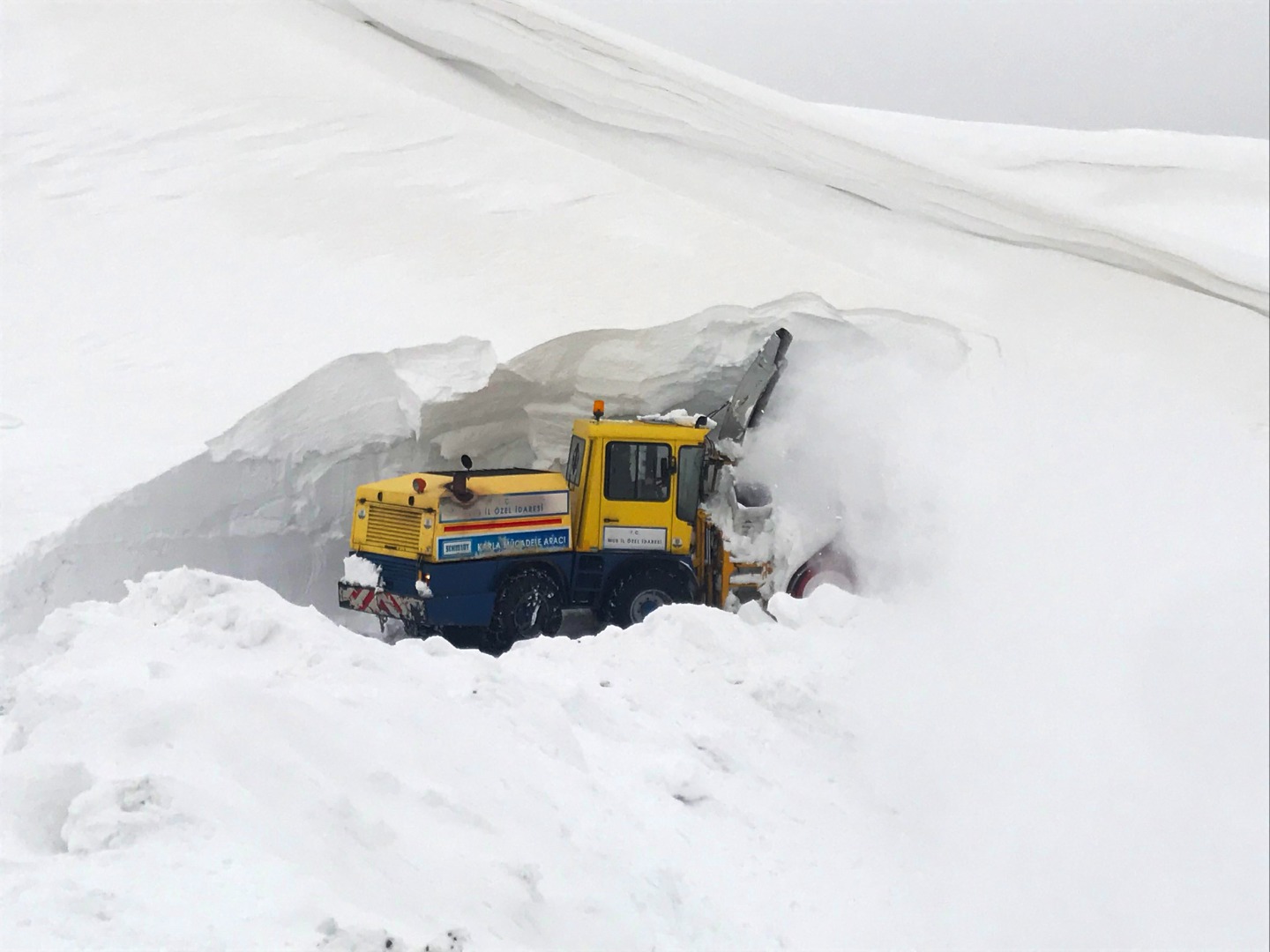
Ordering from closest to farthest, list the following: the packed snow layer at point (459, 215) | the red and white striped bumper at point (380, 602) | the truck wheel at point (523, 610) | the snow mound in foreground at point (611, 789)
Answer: the snow mound in foreground at point (611, 789) < the red and white striped bumper at point (380, 602) < the truck wheel at point (523, 610) < the packed snow layer at point (459, 215)

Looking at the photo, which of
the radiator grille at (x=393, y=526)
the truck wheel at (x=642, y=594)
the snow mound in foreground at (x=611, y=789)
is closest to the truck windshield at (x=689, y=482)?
the truck wheel at (x=642, y=594)

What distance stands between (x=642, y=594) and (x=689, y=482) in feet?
2.83

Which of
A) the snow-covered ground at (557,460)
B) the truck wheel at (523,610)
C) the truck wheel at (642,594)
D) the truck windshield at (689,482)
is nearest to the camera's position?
the snow-covered ground at (557,460)

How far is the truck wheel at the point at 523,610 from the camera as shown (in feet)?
23.6

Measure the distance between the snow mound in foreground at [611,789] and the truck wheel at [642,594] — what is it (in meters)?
1.85

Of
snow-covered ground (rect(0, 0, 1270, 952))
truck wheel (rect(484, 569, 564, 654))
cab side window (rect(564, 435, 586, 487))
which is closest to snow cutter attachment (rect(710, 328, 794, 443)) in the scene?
snow-covered ground (rect(0, 0, 1270, 952))

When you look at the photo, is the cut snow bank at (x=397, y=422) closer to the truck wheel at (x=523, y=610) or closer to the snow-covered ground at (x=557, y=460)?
the snow-covered ground at (x=557, y=460)

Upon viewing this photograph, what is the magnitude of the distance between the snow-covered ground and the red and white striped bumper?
1.20 meters

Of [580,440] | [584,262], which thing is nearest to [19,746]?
[580,440]

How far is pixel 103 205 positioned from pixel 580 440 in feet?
20.5

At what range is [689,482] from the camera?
25.5 feet

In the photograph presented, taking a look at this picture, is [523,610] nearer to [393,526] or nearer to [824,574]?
[393,526]

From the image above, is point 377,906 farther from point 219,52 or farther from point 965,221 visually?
point 219,52

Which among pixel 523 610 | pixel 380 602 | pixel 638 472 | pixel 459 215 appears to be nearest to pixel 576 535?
pixel 638 472
